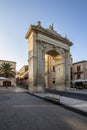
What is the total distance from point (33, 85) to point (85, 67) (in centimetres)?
2396

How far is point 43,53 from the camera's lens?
25047 mm

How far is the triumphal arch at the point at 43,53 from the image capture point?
930 inches

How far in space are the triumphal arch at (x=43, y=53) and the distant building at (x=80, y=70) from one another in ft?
48.5

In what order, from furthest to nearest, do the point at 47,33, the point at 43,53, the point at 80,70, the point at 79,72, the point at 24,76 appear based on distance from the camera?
the point at 24,76 < the point at 79,72 < the point at 80,70 < the point at 47,33 < the point at 43,53

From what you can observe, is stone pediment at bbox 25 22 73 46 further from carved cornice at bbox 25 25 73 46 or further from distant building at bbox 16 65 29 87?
distant building at bbox 16 65 29 87

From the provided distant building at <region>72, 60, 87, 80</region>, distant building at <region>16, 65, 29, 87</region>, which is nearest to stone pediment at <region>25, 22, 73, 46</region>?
distant building at <region>72, 60, 87, 80</region>

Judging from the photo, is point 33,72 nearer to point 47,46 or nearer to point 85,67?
point 47,46

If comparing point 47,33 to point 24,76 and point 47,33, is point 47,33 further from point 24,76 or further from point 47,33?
point 24,76

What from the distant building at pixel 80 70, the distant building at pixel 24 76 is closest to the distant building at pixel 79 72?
the distant building at pixel 80 70

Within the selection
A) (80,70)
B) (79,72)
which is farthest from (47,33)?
(79,72)

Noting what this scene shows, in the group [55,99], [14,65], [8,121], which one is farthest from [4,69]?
[8,121]

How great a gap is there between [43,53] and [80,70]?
2259cm

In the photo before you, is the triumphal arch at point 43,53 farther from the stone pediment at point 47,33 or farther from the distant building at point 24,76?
the distant building at point 24,76

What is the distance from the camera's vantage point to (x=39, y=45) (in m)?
24.7
